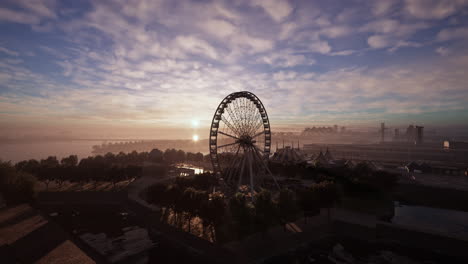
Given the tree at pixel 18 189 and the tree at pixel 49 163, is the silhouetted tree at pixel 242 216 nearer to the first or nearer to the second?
the tree at pixel 18 189

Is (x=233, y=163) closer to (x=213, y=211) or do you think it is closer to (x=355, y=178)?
(x=213, y=211)

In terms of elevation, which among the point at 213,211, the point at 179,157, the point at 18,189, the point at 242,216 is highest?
the point at 179,157

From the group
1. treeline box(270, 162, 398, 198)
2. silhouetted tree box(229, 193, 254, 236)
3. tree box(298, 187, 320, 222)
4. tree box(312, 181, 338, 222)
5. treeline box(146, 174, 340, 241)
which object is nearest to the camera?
silhouetted tree box(229, 193, 254, 236)

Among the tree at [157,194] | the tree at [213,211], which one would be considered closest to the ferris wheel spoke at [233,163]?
the tree at [157,194]

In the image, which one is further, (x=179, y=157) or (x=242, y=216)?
(x=179, y=157)

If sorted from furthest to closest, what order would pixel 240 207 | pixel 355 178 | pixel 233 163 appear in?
pixel 355 178 → pixel 233 163 → pixel 240 207

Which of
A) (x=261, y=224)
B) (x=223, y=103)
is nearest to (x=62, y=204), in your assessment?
(x=223, y=103)

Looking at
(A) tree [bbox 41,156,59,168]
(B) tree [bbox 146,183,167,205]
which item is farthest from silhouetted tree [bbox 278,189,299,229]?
(A) tree [bbox 41,156,59,168]

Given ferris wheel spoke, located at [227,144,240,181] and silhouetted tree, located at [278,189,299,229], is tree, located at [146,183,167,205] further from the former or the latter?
silhouetted tree, located at [278,189,299,229]

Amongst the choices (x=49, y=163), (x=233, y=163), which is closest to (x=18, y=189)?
(x=49, y=163)

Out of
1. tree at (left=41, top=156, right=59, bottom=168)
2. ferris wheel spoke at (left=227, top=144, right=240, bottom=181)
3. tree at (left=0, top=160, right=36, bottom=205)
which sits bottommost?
tree at (left=0, top=160, right=36, bottom=205)
